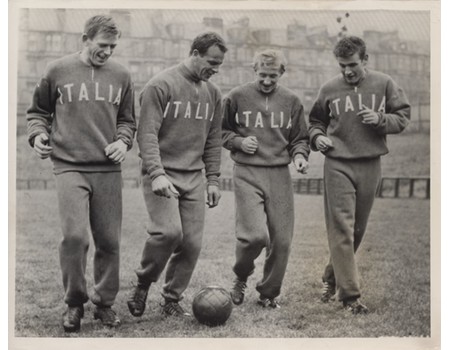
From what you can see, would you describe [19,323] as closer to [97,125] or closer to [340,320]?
[97,125]

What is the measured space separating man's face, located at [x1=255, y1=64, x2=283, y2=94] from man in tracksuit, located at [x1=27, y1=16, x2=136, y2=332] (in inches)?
43.2

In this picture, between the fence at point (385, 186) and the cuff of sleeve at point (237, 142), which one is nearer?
the cuff of sleeve at point (237, 142)

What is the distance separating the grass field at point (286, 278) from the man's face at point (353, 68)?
1.06m

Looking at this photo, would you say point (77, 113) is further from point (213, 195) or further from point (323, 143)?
point (323, 143)

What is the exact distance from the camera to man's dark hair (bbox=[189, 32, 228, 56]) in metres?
5.46

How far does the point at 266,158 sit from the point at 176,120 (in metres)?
0.80

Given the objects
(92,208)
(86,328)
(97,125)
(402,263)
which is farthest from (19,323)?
(402,263)

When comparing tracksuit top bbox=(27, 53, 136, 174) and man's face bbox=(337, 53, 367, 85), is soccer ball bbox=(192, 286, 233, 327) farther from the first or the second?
man's face bbox=(337, 53, 367, 85)

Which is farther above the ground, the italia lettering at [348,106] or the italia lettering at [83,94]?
the italia lettering at [83,94]

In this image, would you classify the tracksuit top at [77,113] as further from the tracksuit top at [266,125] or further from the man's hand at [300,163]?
the man's hand at [300,163]

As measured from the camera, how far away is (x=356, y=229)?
18.8 ft

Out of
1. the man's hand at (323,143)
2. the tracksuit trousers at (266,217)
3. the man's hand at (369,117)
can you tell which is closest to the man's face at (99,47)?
the tracksuit trousers at (266,217)

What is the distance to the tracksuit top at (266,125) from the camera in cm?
568

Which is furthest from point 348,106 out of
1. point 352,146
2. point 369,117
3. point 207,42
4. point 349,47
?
point 207,42
